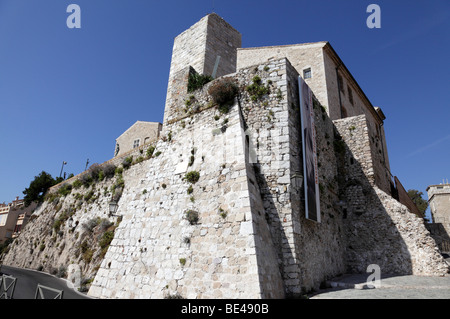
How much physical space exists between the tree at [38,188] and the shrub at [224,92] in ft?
80.0

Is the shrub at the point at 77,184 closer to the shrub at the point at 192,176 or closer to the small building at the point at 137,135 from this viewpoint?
the small building at the point at 137,135

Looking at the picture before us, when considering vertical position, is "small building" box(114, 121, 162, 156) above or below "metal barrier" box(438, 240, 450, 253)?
above

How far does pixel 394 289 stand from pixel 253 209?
497 centimetres

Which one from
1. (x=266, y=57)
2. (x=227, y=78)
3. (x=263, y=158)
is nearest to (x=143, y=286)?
(x=263, y=158)

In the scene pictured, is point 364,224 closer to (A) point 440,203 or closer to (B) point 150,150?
(B) point 150,150

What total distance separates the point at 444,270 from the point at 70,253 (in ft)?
59.9

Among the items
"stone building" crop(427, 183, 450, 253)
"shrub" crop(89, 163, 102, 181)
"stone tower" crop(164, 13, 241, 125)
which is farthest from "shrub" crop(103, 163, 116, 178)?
"stone building" crop(427, 183, 450, 253)

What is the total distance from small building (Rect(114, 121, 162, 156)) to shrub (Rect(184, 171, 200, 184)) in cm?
1837

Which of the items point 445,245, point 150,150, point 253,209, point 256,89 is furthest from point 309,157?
point 445,245

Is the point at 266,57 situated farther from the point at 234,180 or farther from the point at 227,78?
the point at 234,180

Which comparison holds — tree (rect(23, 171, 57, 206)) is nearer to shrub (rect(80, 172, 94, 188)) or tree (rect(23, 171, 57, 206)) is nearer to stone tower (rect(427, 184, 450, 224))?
shrub (rect(80, 172, 94, 188))

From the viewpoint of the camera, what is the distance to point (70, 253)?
16.3m

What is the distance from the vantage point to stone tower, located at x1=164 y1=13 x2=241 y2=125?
17094 mm

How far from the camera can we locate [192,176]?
31.6ft
